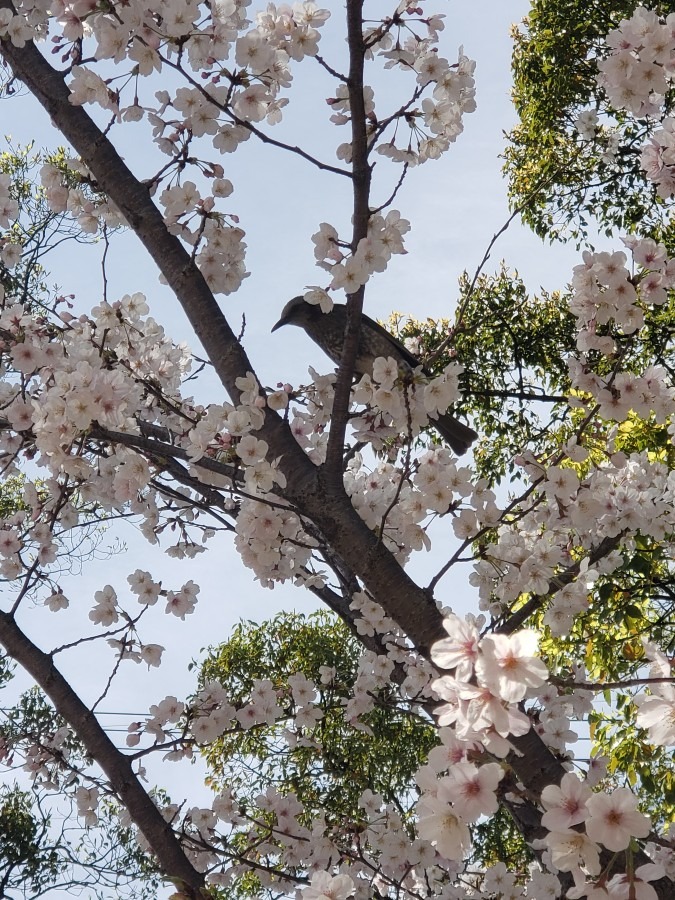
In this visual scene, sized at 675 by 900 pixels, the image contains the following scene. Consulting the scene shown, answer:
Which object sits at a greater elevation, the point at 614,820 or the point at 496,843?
the point at 496,843

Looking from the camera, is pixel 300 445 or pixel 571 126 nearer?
pixel 300 445

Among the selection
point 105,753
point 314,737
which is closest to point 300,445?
point 105,753

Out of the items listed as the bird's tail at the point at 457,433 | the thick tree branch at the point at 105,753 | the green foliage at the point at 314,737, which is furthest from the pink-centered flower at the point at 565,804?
the green foliage at the point at 314,737

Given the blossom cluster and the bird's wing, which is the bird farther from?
the blossom cluster

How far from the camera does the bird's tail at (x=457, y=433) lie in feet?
13.9

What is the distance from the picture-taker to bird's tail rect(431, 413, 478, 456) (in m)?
4.24

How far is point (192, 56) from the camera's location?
2.71 meters

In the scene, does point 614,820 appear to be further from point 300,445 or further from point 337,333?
point 337,333

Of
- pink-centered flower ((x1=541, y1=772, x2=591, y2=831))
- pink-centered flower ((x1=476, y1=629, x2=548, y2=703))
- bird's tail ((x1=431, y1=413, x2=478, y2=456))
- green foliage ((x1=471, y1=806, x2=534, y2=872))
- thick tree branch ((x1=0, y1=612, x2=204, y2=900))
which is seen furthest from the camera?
green foliage ((x1=471, y1=806, x2=534, y2=872))

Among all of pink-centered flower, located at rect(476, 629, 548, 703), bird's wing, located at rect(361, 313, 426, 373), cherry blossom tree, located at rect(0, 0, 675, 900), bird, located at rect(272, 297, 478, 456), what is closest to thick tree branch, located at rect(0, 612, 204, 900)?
cherry blossom tree, located at rect(0, 0, 675, 900)

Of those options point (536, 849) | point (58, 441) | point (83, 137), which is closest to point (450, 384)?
point (58, 441)

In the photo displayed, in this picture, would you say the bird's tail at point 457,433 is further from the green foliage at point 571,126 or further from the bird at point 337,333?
the green foliage at point 571,126

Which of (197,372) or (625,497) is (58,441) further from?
(625,497)

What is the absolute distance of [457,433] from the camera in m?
4.30
